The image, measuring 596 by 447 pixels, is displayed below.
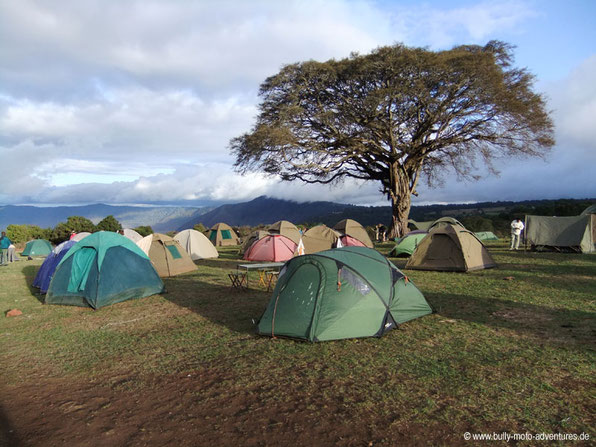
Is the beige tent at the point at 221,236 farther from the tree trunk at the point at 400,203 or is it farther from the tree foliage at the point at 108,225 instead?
the tree trunk at the point at 400,203

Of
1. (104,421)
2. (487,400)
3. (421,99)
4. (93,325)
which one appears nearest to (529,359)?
(487,400)

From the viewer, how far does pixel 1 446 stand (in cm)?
417

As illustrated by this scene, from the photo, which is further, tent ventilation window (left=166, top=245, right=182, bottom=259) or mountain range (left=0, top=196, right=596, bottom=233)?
mountain range (left=0, top=196, right=596, bottom=233)

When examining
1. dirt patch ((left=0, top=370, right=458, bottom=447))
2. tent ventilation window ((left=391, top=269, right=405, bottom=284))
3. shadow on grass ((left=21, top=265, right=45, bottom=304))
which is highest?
tent ventilation window ((left=391, top=269, right=405, bottom=284))

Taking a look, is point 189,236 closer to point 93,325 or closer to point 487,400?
point 93,325

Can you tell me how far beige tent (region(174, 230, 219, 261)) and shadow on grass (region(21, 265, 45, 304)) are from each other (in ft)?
21.9

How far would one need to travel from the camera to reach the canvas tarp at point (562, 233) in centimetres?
1755

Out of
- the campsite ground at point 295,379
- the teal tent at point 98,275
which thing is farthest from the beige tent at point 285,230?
the campsite ground at point 295,379

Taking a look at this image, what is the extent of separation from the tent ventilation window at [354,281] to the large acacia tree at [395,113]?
48.7 feet

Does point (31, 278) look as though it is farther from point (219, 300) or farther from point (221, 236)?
point (221, 236)

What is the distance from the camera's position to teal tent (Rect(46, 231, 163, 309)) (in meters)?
10.8

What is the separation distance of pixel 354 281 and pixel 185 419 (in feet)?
12.4

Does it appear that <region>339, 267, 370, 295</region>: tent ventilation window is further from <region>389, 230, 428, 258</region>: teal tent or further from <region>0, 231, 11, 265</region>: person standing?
<region>0, 231, 11, 265</region>: person standing

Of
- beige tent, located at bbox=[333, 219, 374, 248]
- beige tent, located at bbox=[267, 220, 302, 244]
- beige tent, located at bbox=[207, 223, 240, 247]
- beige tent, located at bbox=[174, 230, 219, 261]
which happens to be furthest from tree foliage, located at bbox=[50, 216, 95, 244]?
beige tent, located at bbox=[333, 219, 374, 248]
